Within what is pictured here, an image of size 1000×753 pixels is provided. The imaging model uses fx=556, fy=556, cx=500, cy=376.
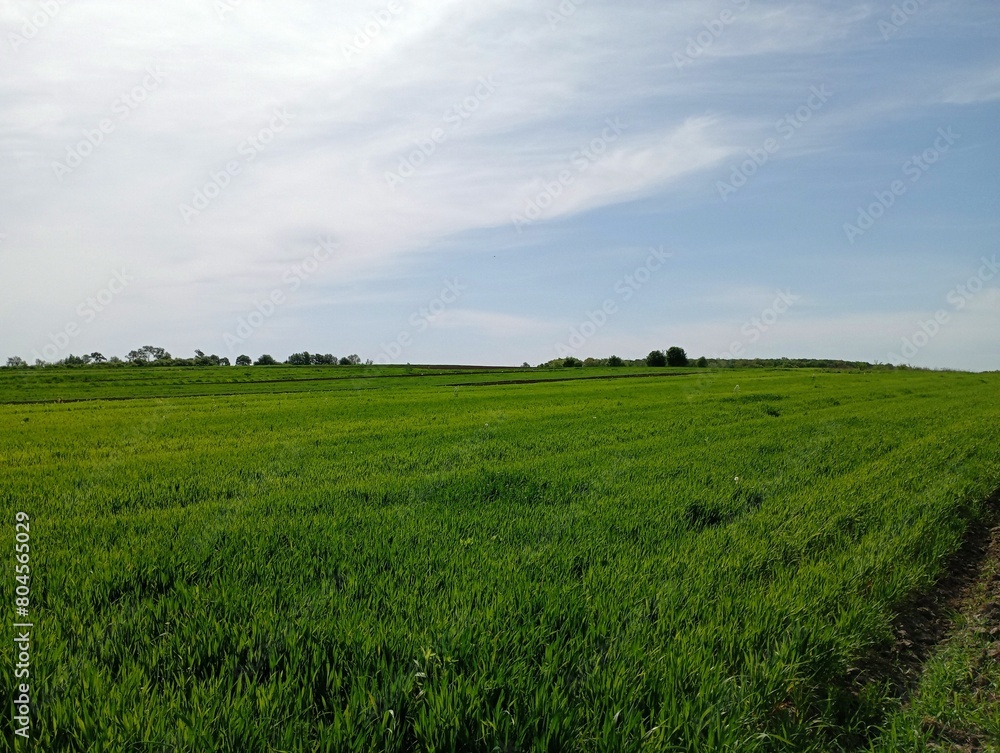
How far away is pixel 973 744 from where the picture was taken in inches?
138

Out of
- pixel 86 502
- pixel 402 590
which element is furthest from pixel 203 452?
pixel 402 590

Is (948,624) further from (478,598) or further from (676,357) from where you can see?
(676,357)

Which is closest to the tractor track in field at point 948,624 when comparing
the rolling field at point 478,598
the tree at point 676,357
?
the rolling field at point 478,598

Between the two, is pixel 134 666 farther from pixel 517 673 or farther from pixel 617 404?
pixel 617 404

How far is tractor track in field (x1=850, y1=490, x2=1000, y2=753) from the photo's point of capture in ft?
13.1

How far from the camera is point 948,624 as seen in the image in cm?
513

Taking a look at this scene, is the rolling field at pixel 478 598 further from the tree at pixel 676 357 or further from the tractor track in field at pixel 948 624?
the tree at pixel 676 357

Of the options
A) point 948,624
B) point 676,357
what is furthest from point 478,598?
point 676,357

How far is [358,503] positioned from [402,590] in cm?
342

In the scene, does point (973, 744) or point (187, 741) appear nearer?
point (187, 741)

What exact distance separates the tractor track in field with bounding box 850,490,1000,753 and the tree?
11183 cm

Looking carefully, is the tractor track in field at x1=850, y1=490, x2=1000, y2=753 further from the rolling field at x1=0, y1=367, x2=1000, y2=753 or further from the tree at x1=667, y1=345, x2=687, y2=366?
the tree at x1=667, y1=345, x2=687, y2=366

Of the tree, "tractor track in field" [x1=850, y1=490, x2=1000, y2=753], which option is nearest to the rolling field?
"tractor track in field" [x1=850, y1=490, x2=1000, y2=753]

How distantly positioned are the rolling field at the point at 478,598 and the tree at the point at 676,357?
107389 mm
